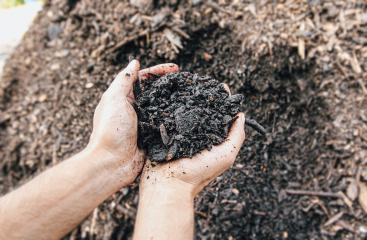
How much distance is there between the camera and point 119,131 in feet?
6.67

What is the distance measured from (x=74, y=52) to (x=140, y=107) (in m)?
2.41

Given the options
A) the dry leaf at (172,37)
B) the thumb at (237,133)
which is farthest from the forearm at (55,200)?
the dry leaf at (172,37)

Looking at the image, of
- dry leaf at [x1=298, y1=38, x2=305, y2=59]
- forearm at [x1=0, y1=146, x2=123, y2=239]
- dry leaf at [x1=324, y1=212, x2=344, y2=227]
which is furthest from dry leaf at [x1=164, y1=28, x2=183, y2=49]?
dry leaf at [x1=324, y1=212, x2=344, y2=227]

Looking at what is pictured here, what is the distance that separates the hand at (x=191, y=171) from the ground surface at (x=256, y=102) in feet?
3.02

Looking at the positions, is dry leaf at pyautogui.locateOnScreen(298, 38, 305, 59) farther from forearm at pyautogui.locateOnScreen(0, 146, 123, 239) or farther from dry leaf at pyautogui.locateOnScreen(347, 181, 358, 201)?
forearm at pyautogui.locateOnScreen(0, 146, 123, 239)

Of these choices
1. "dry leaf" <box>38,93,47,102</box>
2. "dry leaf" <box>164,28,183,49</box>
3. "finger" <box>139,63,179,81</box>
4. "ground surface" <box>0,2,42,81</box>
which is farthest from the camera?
"ground surface" <box>0,2,42,81</box>

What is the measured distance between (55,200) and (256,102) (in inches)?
112

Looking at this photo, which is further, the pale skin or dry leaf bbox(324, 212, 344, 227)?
dry leaf bbox(324, 212, 344, 227)

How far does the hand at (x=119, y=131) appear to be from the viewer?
2.04 metres

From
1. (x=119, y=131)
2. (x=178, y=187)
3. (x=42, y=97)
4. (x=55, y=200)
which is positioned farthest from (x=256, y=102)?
(x=42, y=97)

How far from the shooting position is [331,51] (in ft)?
11.2

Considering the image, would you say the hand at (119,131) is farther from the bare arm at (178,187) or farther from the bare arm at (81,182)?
the bare arm at (178,187)

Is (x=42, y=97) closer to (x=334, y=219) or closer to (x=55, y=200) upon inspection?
(x=55, y=200)

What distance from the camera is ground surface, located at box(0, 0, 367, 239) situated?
3.04 meters
